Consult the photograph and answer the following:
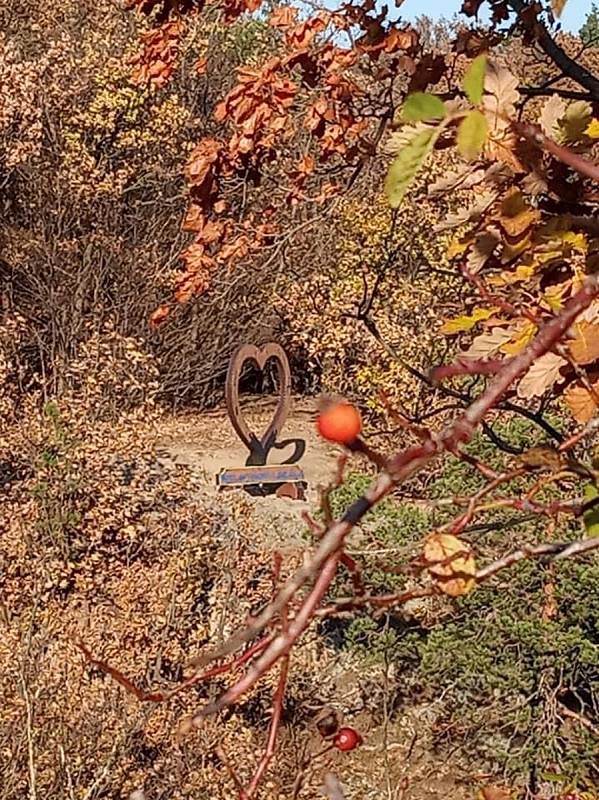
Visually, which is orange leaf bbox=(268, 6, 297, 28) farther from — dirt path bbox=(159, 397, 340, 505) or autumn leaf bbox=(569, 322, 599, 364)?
dirt path bbox=(159, 397, 340, 505)

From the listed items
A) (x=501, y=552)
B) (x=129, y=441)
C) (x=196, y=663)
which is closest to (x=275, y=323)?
(x=129, y=441)

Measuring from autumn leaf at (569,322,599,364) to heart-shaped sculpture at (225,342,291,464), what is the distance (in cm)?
831

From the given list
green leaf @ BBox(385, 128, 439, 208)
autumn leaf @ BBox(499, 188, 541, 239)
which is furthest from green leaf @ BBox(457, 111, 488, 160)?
autumn leaf @ BBox(499, 188, 541, 239)

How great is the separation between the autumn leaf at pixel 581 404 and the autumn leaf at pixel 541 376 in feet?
0.13

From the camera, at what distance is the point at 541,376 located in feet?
4.47

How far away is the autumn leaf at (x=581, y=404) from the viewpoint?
1289mm

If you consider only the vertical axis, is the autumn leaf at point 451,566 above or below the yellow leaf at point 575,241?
below

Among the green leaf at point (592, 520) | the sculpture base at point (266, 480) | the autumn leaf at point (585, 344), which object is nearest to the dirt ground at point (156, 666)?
the sculpture base at point (266, 480)

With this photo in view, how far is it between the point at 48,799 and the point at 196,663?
375cm

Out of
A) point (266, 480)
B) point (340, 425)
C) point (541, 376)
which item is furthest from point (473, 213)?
point (266, 480)

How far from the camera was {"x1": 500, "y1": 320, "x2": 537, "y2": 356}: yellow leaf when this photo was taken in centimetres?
148

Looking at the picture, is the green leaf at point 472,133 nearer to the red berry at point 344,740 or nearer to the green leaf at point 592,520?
the green leaf at point 592,520

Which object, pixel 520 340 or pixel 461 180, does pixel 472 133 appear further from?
pixel 461 180

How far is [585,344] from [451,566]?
0.55 meters
